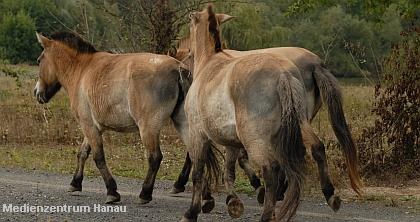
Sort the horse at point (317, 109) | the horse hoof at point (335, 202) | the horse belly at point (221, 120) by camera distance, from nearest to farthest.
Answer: the horse belly at point (221, 120)
the horse hoof at point (335, 202)
the horse at point (317, 109)

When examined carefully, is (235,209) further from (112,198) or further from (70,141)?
(70,141)

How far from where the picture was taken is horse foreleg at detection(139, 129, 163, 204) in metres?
10.5

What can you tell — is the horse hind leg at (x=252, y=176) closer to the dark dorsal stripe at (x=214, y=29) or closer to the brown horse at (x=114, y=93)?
the brown horse at (x=114, y=93)

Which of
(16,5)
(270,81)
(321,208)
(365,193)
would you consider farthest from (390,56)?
(16,5)

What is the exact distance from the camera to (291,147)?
8.01 m

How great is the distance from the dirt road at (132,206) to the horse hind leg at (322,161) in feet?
3.52

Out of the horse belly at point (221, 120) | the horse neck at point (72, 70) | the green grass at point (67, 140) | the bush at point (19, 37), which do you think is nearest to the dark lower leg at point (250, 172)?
the green grass at point (67, 140)

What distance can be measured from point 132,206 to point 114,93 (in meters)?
1.50

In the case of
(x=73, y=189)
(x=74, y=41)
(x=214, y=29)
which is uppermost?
(x=214, y=29)

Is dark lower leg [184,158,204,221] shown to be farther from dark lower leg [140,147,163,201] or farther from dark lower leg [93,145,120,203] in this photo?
dark lower leg [93,145,120,203]

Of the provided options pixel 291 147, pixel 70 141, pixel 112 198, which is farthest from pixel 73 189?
pixel 70 141

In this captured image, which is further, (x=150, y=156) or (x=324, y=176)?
(x=150, y=156)

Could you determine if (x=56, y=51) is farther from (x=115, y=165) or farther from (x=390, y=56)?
(x=390, y=56)

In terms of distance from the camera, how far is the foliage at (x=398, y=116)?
12.9 meters
